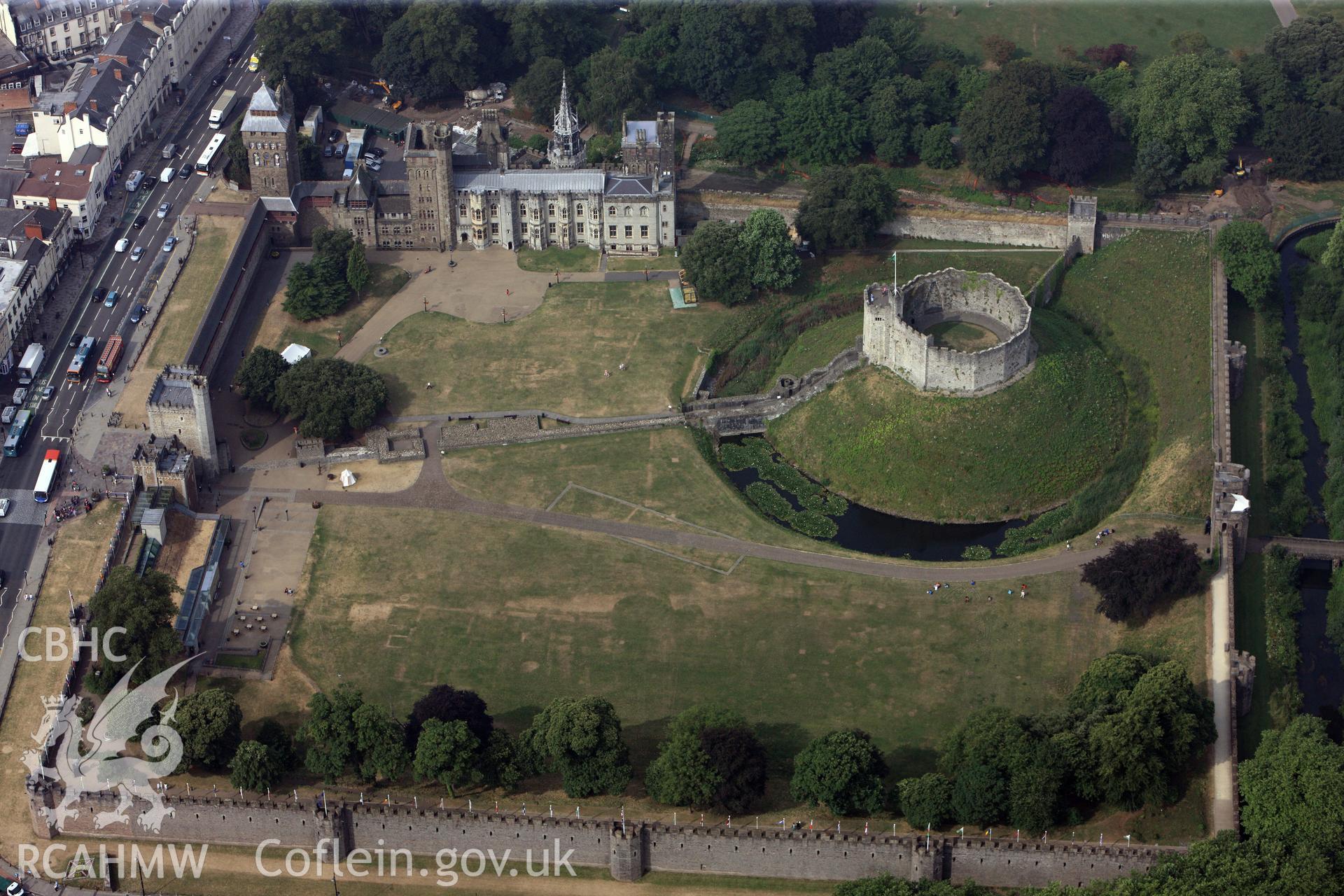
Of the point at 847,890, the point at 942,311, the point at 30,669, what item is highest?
the point at 942,311

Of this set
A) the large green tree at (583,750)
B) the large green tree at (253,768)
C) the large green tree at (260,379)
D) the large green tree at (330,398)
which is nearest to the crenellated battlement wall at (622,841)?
the large green tree at (253,768)

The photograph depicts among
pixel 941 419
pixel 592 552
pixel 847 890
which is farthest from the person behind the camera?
pixel 941 419

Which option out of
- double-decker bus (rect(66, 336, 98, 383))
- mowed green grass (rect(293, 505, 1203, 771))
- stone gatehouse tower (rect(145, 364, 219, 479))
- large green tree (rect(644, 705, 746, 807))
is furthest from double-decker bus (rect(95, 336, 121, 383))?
large green tree (rect(644, 705, 746, 807))

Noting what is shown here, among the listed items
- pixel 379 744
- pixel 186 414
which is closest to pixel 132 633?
pixel 379 744

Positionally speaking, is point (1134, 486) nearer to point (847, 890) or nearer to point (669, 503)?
point (669, 503)

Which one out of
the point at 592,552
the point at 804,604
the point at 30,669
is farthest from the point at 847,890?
the point at 30,669

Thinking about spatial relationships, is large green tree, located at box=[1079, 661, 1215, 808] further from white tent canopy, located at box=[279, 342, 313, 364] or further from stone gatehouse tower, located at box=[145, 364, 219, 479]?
white tent canopy, located at box=[279, 342, 313, 364]
